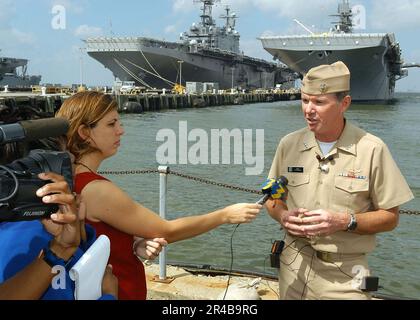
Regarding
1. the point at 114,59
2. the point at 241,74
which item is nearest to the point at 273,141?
Result: the point at 114,59

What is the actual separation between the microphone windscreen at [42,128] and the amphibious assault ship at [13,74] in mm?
65975

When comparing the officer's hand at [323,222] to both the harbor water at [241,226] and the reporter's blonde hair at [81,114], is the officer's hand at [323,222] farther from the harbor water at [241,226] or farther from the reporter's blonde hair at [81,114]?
the harbor water at [241,226]

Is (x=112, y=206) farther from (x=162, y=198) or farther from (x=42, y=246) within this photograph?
(x=162, y=198)

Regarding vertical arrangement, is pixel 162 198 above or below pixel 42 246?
below

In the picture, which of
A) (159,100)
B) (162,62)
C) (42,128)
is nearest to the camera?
(42,128)

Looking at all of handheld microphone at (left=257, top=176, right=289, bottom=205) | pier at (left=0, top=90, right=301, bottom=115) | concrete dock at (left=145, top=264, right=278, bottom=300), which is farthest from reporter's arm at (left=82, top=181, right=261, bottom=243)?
pier at (left=0, top=90, right=301, bottom=115)

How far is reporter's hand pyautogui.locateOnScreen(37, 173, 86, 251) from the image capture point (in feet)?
4.58

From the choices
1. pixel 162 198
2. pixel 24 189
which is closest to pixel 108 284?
pixel 24 189

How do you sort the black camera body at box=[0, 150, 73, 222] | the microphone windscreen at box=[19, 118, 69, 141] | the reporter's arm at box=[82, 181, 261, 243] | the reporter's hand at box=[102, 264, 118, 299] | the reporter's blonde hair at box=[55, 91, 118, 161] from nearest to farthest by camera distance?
1. the black camera body at box=[0, 150, 73, 222]
2. the microphone windscreen at box=[19, 118, 69, 141]
3. the reporter's hand at box=[102, 264, 118, 299]
4. the reporter's arm at box=[82, 181, 261, 243]
5. the reporter's blonde hair at box=[55, 91, 118, 161]

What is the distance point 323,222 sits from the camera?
6.93ft

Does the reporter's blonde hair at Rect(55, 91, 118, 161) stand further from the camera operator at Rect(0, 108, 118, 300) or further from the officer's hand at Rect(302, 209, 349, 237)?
the officer's hand at Rect(302, 209, 349, 237)

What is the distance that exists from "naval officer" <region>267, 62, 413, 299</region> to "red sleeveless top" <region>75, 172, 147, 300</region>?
72 cm

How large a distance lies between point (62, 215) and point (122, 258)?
666 mm
